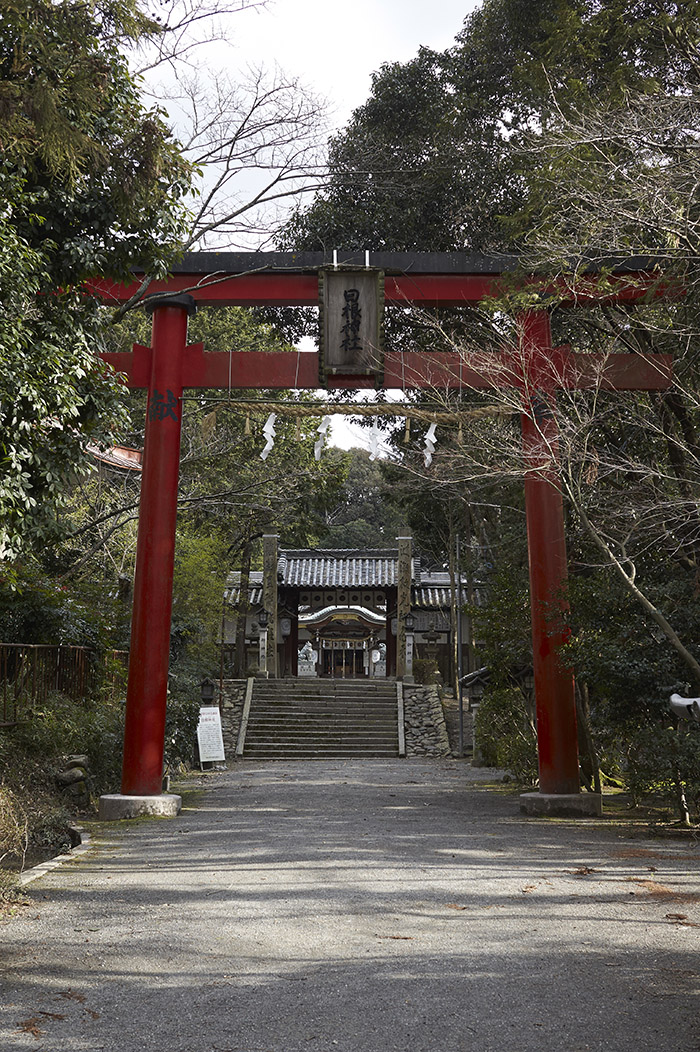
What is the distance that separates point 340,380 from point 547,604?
125 inches

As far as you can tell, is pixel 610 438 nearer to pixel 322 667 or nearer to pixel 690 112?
pixel 690 112

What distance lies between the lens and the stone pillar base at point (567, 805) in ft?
28.3

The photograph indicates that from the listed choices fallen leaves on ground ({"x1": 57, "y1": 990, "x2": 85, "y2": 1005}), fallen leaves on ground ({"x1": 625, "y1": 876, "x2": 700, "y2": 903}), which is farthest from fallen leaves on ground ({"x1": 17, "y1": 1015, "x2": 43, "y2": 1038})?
fallen leaves on ground ({"x1": 625, "y1": 876, "x2": 700, "y2": 903})

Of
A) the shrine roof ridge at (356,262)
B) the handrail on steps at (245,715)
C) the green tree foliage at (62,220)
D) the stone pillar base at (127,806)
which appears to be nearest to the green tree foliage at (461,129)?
the shrine roof ridge at (356,262)

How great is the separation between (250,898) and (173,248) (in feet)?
15.3

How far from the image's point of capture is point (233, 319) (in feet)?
71.1

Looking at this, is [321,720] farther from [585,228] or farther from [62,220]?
[62,220]

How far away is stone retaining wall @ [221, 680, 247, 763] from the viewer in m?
18.8

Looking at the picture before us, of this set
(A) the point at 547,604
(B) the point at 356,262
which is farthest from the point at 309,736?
(B) the point at 356,262

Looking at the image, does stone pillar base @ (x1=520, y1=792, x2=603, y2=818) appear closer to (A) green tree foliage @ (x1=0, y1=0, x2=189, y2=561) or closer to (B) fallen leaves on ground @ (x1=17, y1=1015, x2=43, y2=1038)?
(A) green tree foliage @ (x1=0, y1=0, x2=189, y2=561)

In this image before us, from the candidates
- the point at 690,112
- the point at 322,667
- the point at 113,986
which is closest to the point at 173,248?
the point at 690,112

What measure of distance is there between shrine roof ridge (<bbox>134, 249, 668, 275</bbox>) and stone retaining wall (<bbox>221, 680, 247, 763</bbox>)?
11.2m

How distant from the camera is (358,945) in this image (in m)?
4.02

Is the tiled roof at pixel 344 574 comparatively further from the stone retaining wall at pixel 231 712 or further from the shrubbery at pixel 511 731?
the shrubbery at pixel 511 731
